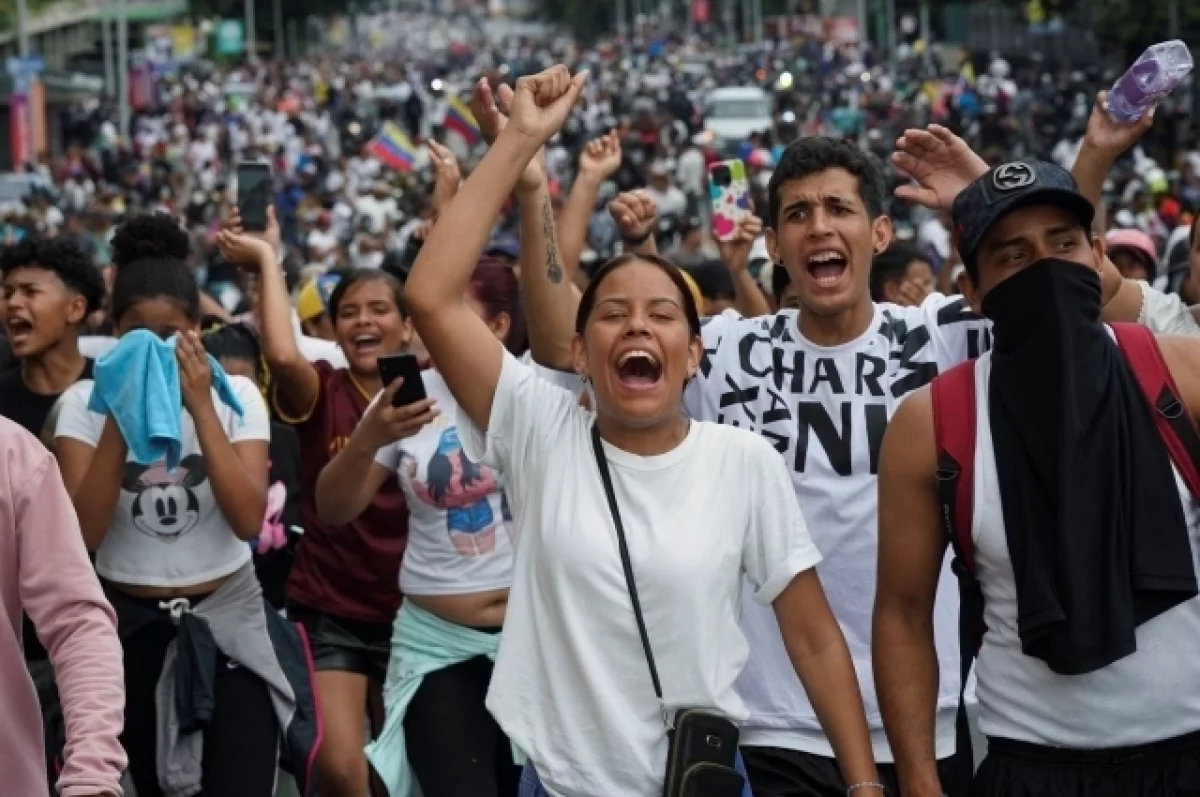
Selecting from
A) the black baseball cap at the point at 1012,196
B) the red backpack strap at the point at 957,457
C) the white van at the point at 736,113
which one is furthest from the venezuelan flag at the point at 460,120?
the white van at the point at 736,113

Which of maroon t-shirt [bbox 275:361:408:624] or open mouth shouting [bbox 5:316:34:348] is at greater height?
open mouth shouting [bbox 5:316:34:348]

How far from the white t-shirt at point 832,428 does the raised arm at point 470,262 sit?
2.66 feet

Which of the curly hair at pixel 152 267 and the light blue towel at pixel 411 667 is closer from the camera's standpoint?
the light blue towel at pixel 411 667

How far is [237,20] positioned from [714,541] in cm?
10894

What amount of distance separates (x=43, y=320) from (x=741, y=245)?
2057mm

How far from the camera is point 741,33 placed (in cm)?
12950

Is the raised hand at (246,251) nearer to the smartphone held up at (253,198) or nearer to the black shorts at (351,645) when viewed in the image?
the smartphone held up at (253,198)

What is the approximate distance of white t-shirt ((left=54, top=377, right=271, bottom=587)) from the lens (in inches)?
243

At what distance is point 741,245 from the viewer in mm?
6852

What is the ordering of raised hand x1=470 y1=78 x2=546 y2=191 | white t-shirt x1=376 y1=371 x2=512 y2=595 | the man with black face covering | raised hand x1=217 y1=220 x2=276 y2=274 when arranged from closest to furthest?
the man with black face covering
raised hand x1=470 y1=78 x2=546 y2=191
white t-shirt x1=376 y1=371 x2=512 y2=595
raised hand x1=217 y1=220 x2=276 y2=274

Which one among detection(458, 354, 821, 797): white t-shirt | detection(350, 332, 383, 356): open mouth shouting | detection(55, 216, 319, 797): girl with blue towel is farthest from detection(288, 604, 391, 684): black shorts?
detection(458, 354, 821, 797): white t-shirt

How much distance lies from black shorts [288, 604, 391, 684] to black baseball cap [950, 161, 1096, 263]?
3096 millimetres

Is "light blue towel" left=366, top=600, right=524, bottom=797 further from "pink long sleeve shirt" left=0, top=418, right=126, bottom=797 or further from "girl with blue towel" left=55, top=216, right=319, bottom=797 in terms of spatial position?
"pink long sleeve shirt" left=0, top=418, right=126, bottom=797

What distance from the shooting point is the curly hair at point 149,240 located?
23.1 ft
